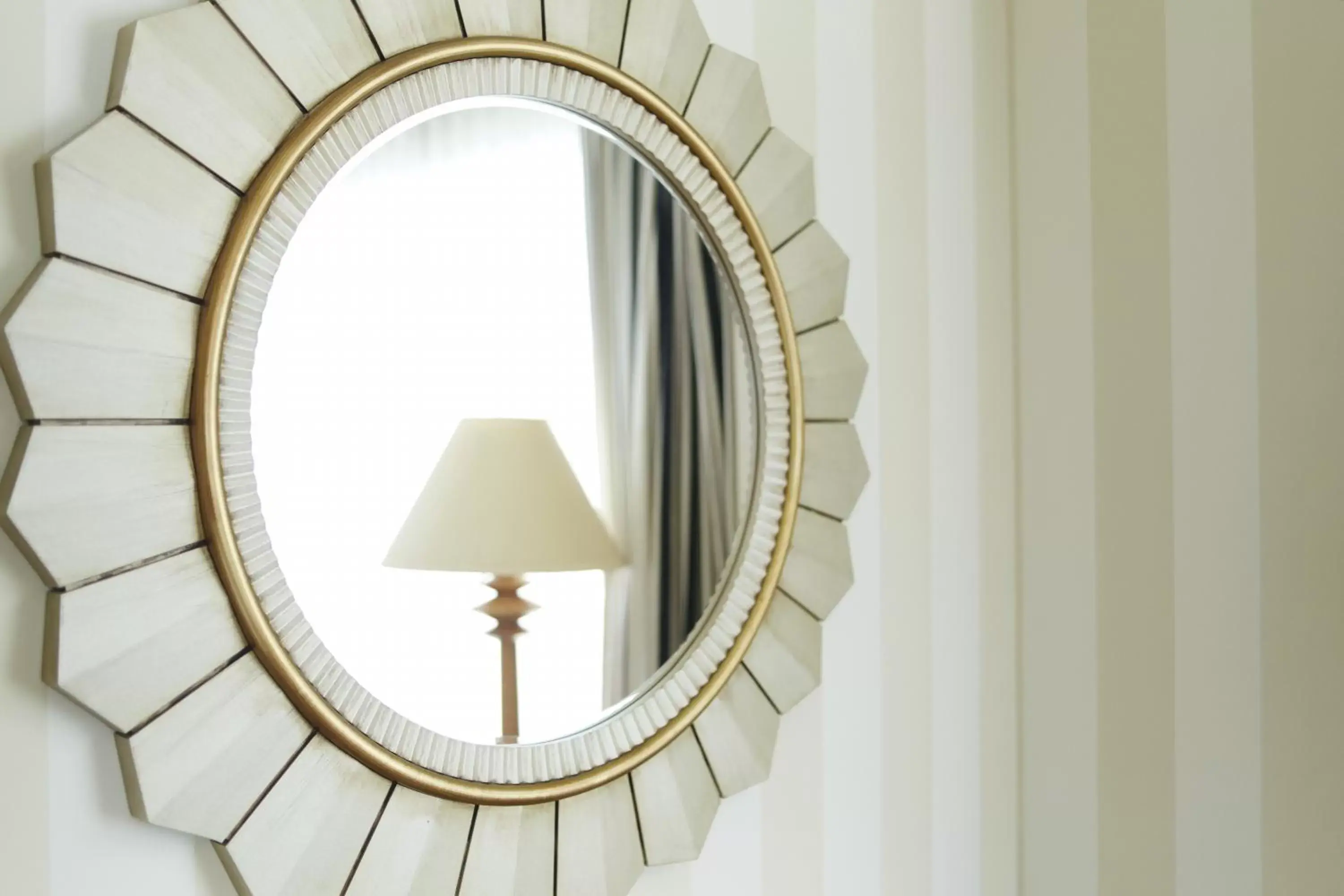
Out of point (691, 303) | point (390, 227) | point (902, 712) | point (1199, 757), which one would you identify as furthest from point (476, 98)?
point (1199, 757)

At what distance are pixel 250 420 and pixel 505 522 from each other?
226 mm

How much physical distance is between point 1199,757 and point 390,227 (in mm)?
1065

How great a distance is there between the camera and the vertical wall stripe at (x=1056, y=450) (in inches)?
56.7

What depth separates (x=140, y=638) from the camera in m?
0.76

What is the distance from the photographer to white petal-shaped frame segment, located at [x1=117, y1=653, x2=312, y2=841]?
76cm

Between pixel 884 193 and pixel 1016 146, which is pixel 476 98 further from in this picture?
pixel 1016 146

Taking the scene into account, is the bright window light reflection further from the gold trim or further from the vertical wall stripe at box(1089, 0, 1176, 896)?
A: the vertical wall stripe at box(1089, 0, 1176, 896)

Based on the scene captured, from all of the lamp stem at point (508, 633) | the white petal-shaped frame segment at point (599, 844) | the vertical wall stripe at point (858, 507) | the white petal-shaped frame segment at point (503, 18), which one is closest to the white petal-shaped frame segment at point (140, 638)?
Answer: the lamp stem at point (508, 633)

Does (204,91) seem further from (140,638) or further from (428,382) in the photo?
(140,638)

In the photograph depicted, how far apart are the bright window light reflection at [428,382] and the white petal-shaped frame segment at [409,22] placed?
0.06m

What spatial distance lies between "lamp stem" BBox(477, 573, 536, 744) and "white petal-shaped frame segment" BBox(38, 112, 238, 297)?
334 mm

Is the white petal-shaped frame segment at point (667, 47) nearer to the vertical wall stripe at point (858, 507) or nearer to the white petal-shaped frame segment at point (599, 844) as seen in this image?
the vertical wall stripe at point (858, 507)

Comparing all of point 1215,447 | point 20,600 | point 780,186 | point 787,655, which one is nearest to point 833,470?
point 787,655

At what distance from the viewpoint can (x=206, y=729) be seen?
0.79 meters
